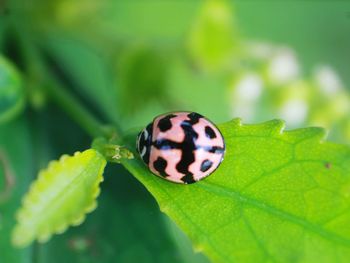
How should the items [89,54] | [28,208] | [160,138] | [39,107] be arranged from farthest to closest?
[89,54]
[39,107]
[160,138]
[28,208]

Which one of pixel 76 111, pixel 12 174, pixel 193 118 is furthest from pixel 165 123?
pixel 12 174

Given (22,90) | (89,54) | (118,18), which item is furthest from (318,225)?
(118,18)

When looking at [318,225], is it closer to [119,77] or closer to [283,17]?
[119,77]

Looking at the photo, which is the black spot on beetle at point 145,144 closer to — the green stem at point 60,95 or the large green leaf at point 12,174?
the green stem at point 60,95

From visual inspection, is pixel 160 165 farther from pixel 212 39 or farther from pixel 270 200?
pixel 212 39

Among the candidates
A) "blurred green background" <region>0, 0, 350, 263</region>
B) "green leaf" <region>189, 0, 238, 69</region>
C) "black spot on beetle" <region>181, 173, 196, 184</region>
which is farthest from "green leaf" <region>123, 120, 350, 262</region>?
"green leaf" <region>189, 0, 238, 69</region>
